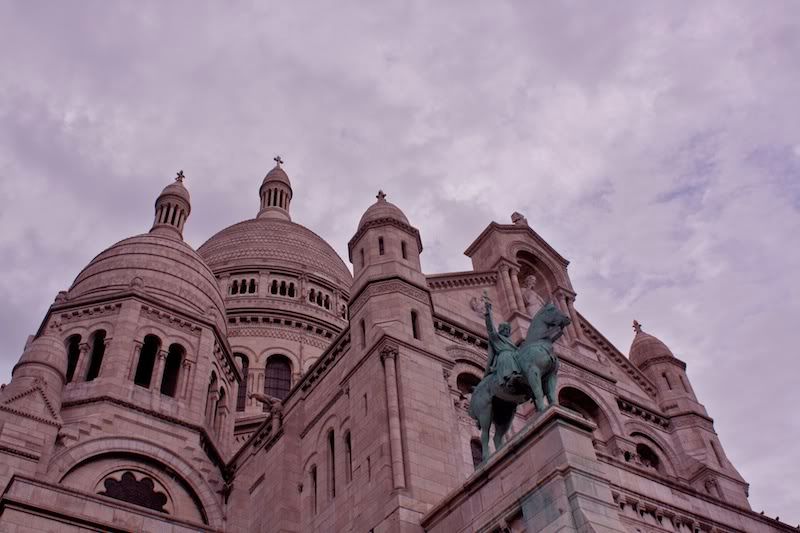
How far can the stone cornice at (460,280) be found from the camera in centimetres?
2581

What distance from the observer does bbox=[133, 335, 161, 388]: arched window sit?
101 feet

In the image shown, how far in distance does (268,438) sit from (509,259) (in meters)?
10.2

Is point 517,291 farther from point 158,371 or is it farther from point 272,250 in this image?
point 272,250

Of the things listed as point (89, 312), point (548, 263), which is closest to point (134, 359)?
point (89, 312)

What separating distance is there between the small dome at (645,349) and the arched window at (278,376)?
20.0m

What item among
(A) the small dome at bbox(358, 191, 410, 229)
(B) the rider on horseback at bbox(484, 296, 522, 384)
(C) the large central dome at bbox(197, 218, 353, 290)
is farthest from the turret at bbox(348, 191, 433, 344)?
(C) the large central dome at bbox(197, 218, 353, 290)

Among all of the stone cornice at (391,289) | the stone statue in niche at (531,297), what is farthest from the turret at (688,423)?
the stone cornice at (391,289)

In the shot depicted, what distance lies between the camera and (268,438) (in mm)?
26375

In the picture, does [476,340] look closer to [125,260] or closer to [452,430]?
[452,430]

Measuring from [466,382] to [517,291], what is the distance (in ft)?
16.6

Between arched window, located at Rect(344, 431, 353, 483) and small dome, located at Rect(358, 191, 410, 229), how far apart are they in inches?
284

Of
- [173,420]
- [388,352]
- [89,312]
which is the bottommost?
[388,352]

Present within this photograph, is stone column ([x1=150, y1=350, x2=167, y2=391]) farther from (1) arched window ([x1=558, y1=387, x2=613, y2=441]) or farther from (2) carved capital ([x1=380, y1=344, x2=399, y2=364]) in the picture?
(1) arched window ([x1=558, y1=387, x2=613, y2=441])

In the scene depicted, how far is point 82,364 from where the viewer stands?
29281 millimetres
